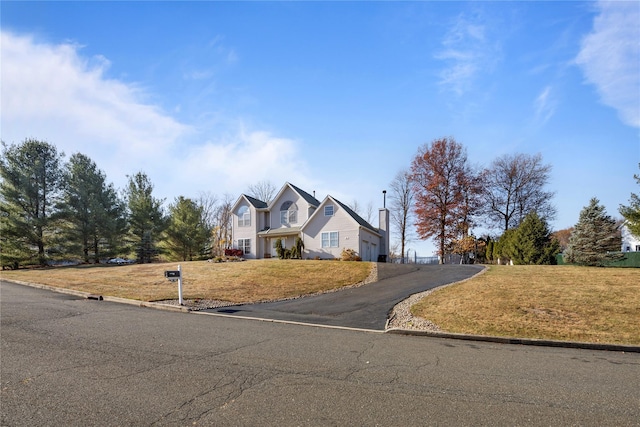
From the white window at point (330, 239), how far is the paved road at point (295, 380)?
830 inches

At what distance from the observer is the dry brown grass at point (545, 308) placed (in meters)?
7.71

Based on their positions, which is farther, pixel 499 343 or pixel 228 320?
pixel 228 320

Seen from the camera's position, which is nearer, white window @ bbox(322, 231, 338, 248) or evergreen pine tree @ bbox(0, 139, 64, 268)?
white window @ bbox(322, 231, 338, 248)

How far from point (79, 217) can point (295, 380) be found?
127 feet

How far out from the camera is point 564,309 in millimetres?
9445

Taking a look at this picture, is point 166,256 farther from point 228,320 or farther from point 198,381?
point 198,381

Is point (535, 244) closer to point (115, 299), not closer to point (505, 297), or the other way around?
point (505, 297)

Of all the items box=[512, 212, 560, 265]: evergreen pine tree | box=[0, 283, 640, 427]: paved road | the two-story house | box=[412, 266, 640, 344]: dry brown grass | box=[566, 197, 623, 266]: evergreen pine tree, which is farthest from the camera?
the two-story house

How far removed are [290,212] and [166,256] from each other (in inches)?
645

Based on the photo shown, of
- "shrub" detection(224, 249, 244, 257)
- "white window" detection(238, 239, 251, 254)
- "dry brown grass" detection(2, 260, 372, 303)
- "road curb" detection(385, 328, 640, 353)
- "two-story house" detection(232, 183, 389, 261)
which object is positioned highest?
"two-story house" detection(232, 183, 389, 261)

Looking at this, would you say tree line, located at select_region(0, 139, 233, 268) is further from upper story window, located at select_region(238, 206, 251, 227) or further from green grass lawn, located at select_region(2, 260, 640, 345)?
green grass lawn, located at select_region(2, 260, 640, 345)

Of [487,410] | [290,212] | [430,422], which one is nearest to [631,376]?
[487,410]

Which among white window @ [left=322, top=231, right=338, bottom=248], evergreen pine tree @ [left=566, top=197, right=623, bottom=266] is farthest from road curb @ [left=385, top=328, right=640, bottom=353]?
white window @ [left=322, top=231, right=338, bottom=248]

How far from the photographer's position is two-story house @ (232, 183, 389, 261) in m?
28.7
